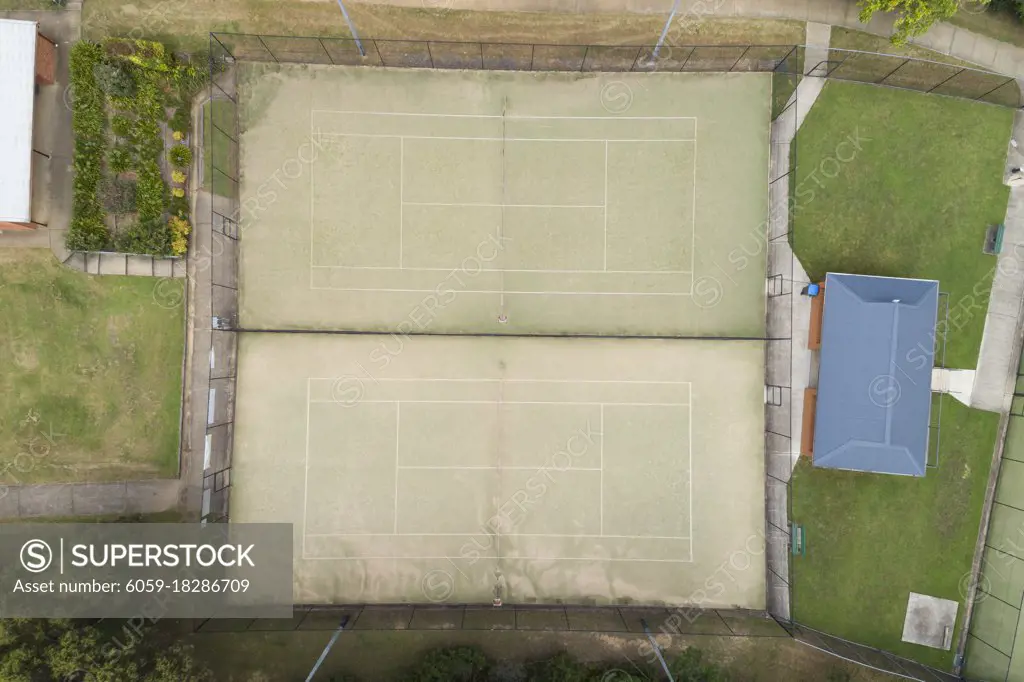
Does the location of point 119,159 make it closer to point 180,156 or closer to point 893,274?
point 180,156

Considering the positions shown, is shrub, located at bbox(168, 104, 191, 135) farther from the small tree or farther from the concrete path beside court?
the concrete path beside court

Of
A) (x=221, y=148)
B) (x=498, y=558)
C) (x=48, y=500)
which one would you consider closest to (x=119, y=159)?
(x=221, y=148)

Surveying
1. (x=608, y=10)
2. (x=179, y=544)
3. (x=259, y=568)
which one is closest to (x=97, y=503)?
(x=179, y=544)

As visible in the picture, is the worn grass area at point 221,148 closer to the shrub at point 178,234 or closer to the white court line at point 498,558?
the shrub at point 178,234

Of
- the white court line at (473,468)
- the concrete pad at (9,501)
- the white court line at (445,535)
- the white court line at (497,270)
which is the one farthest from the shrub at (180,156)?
the white court line at (445,535)

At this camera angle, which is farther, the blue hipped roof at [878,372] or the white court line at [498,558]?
the white court line at [498,558]

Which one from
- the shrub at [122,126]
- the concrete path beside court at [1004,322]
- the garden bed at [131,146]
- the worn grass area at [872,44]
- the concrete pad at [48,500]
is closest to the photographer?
the garden bed at [131,146]

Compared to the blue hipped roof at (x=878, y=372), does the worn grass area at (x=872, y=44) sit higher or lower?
higher

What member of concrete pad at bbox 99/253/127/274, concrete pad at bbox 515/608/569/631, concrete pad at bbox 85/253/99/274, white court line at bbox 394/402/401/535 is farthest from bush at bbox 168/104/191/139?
concrete pad at bbox 515/608/569/631
